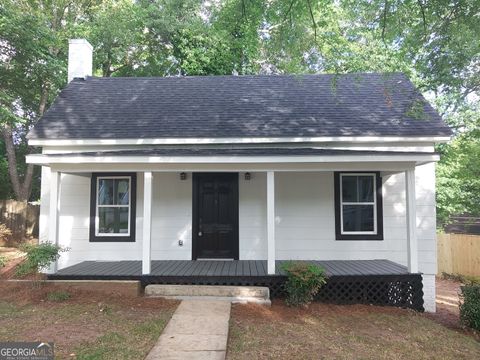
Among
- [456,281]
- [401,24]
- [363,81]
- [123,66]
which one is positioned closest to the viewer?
[401,24]

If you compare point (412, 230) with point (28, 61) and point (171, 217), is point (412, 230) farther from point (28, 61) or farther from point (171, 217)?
point (28, 61)

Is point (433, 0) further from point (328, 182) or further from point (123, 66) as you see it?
point (123, 66)

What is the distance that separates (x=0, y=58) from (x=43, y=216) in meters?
8.63

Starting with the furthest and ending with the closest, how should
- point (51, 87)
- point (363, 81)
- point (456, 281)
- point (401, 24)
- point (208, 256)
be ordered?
point (51, 87) < point (456, 281) < point (363, 81) < point (208, 256) < point (401, 24)

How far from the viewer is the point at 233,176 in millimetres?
9188

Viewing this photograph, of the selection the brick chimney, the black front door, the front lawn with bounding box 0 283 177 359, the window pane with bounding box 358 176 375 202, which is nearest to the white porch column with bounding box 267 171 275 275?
the black front door

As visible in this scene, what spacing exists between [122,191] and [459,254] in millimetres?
12036

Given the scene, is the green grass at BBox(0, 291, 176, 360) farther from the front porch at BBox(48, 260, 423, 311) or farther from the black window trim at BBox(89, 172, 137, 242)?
the black window trim at BBox(89, 172, 137, 242)

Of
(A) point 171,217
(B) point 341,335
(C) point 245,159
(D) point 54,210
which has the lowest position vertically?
(B) point 341,335

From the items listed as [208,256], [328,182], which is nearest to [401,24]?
[328,182]

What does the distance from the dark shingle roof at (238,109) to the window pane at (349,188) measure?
1.08 metres

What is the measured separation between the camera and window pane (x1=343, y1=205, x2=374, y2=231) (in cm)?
902

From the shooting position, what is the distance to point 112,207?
30.0 ft

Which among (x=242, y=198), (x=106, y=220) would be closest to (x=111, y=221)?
(x=106, y=220)
